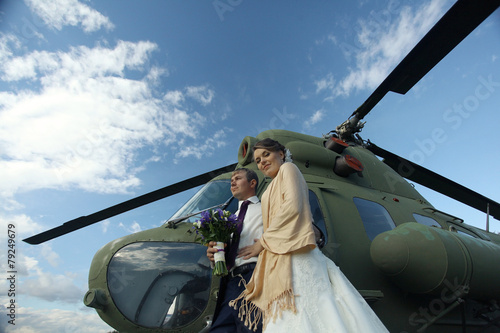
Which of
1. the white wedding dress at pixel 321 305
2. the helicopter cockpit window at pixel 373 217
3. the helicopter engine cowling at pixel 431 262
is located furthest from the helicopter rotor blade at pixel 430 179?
the white wedding dress at pixel 321 305

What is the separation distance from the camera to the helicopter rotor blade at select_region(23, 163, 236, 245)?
446 cm

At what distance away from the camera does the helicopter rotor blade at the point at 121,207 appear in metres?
4.46

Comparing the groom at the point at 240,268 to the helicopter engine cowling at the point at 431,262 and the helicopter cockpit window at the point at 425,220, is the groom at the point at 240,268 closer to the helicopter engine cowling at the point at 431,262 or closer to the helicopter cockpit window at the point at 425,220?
the helicopter engine cowling at the point at 431,262

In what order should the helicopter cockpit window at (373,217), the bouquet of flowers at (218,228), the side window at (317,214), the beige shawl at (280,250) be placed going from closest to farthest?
the beige shawl at (280,250) → the bouquet of flowers at (218,228) → the side window at (317,214) → the helicopter cockpit window at (373,217)

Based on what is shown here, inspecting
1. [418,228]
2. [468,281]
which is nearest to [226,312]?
[418,228]

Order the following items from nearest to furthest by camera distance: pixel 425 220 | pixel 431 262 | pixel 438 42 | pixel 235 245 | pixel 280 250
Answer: pixel 280 250 → pixel 235 245 → pixel 431 262 → pixel 438 42 → pixel 425 220

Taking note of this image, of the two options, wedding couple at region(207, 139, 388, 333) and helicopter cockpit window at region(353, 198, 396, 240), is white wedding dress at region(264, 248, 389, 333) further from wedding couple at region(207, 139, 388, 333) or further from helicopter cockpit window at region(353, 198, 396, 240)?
helicopter cockpit window at region(353, 198, 396, 240)

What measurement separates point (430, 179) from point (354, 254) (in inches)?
180

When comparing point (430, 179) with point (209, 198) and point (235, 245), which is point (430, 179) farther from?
point (235, 245)

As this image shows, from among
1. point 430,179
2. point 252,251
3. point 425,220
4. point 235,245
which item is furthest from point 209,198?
point 430,179

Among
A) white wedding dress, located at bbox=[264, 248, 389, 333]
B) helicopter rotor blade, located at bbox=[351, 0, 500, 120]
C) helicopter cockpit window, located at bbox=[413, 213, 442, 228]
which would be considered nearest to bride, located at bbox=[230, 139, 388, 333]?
white wedding dress, located at bbox=[264, 248, 389, 333]

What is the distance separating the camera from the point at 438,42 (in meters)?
3.89

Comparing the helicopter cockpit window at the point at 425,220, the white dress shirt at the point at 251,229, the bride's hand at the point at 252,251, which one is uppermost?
the helicopter cockpit window at the point at 425,220

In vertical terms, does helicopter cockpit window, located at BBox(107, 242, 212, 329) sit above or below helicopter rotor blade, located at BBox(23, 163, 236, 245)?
below
